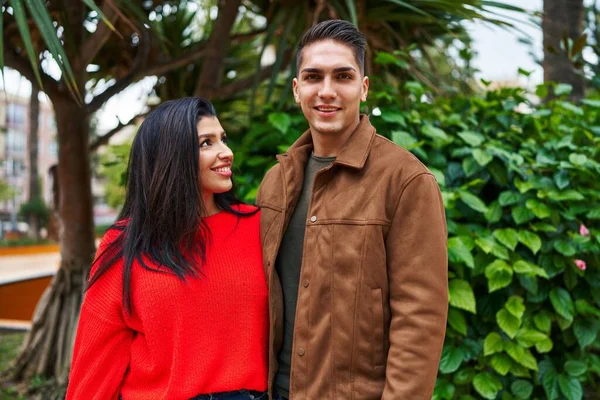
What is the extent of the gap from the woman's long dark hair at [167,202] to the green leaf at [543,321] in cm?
155

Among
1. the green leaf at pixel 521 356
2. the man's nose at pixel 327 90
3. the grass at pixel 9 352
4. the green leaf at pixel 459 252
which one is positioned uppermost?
the man's nose at pixel 327 90

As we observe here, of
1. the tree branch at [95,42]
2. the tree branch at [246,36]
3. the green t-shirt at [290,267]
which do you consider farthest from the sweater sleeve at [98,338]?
the tree branch at [246,36]

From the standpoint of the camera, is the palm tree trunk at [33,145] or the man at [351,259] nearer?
the man at [351,259]

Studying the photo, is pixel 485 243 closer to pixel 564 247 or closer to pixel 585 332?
pixel 564 247

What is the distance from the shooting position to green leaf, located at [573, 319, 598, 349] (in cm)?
257

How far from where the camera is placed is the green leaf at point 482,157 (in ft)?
8.48

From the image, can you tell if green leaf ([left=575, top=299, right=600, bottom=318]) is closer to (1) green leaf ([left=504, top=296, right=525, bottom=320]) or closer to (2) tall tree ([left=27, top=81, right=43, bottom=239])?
(1) green leaf ([left=504, top=296, right=525, bottom=320])

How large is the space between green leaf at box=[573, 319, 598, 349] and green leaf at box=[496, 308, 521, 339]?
31 cm

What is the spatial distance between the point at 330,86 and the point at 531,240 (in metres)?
1.34

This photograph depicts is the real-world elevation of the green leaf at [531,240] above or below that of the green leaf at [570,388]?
above

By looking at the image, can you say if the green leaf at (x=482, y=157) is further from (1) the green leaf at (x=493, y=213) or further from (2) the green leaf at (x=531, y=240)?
(2) the green leaf at (x=531, y=240)

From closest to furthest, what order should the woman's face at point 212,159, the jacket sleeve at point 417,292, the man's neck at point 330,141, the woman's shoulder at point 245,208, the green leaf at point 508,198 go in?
the jacket sleeve at point 417,292
the man's neck at point 330,141
the woman's face at point 212,159
the woman's shoulder at point 245,208
the green leaf at point 508,198

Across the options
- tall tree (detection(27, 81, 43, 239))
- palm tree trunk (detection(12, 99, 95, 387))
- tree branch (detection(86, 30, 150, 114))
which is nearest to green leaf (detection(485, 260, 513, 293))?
tree branch (detection(86, 30, 150, 114))

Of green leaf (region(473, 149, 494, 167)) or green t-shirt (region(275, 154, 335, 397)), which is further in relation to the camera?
green leaf (region(473, 149, 494, 167))
